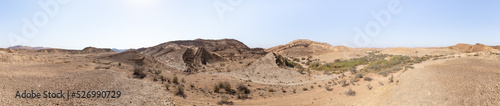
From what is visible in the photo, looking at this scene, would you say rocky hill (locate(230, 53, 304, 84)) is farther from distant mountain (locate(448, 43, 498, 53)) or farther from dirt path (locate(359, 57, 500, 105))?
distant mountain (locate(448, 43, 498, 53))

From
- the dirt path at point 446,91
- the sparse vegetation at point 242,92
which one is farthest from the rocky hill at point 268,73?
the dirt path at point 446,91

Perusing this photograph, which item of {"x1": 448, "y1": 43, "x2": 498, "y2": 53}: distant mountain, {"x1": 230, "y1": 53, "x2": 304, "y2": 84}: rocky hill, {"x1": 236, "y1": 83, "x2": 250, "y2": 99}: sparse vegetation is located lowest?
{"x1": 236, "y1": 83, "x2": 250, "y2": 99}: sparse vegetation

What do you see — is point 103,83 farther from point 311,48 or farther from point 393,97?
point 311,48

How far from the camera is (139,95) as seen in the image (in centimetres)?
Result: 887

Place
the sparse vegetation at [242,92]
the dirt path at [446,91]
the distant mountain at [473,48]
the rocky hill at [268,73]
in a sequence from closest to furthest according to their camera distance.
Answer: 1. the dirt path at [446,91]
2. the sparse vegetation at [242,92]
3. the rocky hill at [268,73]
4. the distant mountain at [473,48]

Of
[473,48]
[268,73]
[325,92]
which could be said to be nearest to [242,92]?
[325,92]

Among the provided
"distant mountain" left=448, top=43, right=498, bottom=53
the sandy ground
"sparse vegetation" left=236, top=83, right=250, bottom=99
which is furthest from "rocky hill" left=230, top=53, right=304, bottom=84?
"distant mountain" left=448, top=43, right=498, bottom=53

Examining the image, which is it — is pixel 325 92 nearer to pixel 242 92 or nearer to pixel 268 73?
pixel 242 92

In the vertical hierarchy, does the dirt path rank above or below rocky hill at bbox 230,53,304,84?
above

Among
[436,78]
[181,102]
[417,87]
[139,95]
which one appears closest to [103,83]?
[139,95]

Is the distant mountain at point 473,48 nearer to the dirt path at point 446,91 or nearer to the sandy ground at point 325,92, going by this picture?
the sandy ground at point 325,92

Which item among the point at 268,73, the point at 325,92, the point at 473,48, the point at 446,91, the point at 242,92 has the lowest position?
the point at 242,92

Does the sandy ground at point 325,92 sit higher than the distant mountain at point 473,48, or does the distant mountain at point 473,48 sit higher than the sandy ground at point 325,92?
the distant mountain at point 473,48

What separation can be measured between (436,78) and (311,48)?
48.8 meters
